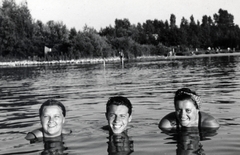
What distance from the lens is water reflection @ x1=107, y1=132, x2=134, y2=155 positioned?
654 centimetres

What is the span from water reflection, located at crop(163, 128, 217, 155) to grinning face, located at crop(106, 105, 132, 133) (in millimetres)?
986

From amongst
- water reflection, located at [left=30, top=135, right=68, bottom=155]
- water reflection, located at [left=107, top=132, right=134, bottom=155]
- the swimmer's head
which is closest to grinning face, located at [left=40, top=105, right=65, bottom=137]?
water reflection, located at [left=30, top=135, right=68, bottom=155]

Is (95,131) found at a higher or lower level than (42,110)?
lower

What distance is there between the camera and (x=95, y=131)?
8.55 m

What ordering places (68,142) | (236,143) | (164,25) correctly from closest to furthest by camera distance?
1. (236,143)
2. (68,142)
3. (164,25)

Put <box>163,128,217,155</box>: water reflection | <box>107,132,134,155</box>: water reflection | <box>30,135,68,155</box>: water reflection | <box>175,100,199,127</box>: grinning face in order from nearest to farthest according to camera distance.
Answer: <box>163,128,217,155</box>: water reflection
<box>107,132,134,155</box>: water reflection
<box>30,135,68,155</box>: water reflection
<box>175,100,199,127</box>: grinning face

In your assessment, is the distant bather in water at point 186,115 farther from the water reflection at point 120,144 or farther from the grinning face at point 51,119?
the grinning face at point 51,119

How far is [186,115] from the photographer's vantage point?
25.2ft

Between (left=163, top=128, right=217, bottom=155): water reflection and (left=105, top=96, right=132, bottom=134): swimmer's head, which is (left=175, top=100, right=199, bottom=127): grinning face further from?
(left=105, top=96, right=132, bottom=134): swimmer's head

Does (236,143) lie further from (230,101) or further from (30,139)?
(230,101)

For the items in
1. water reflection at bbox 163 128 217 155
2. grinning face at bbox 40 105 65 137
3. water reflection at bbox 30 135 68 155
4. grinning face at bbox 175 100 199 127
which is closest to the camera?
water reflection at bbox 163 128 217 155

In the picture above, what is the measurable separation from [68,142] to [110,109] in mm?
1034

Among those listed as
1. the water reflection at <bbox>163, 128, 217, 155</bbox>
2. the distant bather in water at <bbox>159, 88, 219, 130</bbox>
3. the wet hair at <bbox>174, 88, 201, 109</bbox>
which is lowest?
the water reflection at <bbox>163, 128, 217, 155</bbox>

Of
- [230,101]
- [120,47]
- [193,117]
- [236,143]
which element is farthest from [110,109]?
[120,47]
